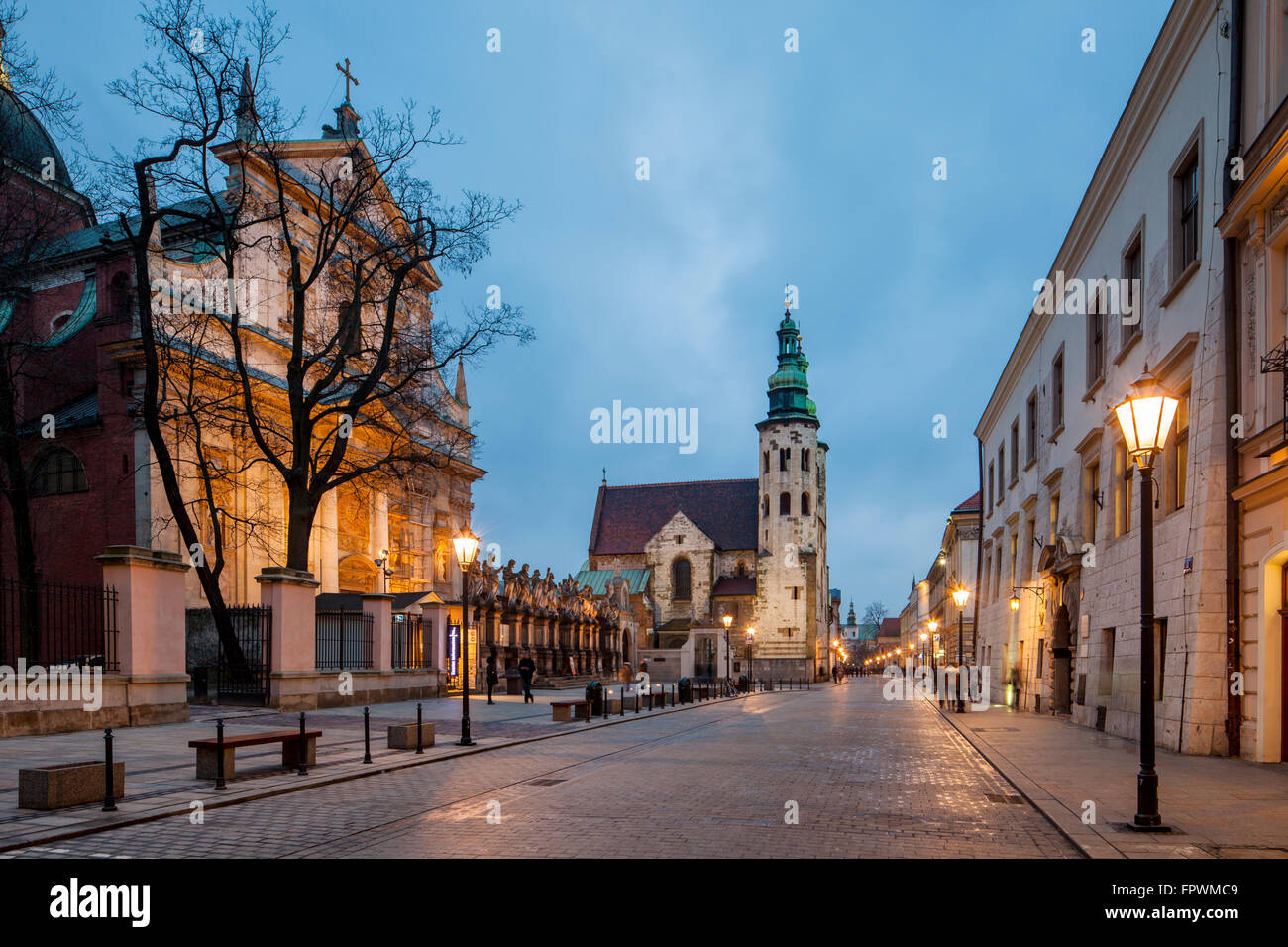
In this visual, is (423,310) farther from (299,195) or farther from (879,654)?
(879,654)

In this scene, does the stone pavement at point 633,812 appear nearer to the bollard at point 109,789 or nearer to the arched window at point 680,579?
the bollard at point 109,789

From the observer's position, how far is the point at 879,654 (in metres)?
180

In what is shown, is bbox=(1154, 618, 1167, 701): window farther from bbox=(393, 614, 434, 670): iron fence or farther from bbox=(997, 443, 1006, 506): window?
bbox=(393, 614, 434, 670): iron fence

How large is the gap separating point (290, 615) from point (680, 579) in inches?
2505

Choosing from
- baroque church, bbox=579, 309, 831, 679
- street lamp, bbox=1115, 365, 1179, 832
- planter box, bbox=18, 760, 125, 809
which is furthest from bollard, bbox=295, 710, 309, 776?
baroque church, bbox=579, 309, 831, 679

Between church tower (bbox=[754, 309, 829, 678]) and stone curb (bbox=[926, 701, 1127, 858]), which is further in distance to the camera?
church tower (bbox=[754, 309, 829, 678])

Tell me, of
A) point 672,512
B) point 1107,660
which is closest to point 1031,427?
point 1107,660

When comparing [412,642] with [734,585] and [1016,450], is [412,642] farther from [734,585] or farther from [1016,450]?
[734,585]

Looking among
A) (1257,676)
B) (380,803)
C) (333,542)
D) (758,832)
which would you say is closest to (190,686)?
(333,542)

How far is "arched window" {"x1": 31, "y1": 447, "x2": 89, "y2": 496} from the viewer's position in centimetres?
3356

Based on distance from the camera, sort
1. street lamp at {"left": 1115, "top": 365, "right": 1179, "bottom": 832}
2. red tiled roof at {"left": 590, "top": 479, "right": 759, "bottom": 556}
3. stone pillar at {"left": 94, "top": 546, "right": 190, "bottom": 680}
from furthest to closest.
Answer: red tiled roof at {"left": 590, "top": 479, "right": 759, "bottom": 556} → stone pillar at {"left": 94, "top": 546, "right": 190, "bottom": 680} → street lamp at {"left": 1115, "top": 365, "right": 1179, "bottom": 832}

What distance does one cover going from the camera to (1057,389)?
28203 millimetres

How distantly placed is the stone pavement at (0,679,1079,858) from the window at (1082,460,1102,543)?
29.8 ft

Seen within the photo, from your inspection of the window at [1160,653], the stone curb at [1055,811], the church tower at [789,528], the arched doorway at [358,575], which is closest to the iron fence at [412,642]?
the arched doorway at [358,575]
